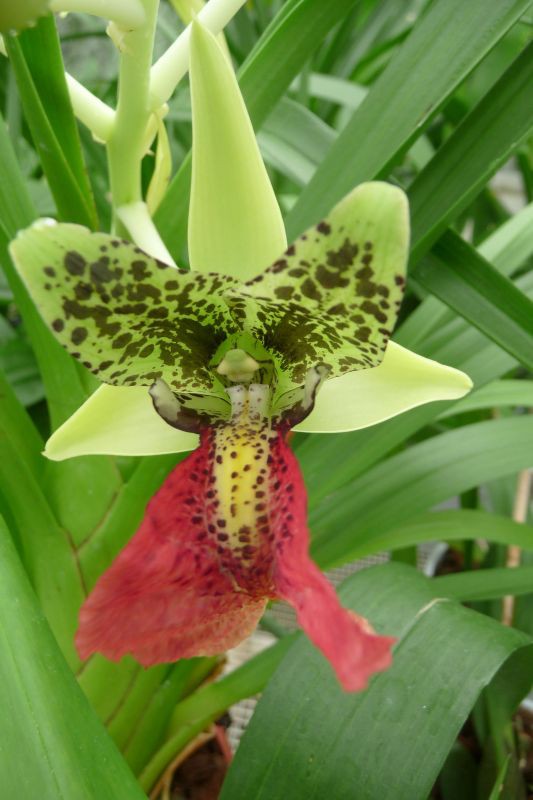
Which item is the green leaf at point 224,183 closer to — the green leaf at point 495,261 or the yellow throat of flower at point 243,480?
the yellow throat of flower at point 243,480

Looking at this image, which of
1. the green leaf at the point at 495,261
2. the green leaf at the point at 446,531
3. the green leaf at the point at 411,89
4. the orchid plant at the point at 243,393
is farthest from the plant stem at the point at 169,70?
the green leaf at the point at 446,531

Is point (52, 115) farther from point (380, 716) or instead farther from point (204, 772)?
point (204, 772)

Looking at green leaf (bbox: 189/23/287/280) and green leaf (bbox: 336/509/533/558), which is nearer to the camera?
green leaf (bbox: 189/23/287/280)

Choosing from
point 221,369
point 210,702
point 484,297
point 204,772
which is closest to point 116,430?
Answer: point 221,369

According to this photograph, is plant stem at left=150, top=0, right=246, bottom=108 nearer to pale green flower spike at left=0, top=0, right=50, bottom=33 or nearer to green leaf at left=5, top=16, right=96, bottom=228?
green leaf at left=5, top=16, right=96, bottom=228

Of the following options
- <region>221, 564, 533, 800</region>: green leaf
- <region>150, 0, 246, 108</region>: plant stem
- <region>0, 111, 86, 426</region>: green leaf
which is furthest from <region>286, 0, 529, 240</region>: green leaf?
<region>221, 564, 533, 800</region>: green leaf

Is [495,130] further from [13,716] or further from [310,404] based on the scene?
[13,716]
